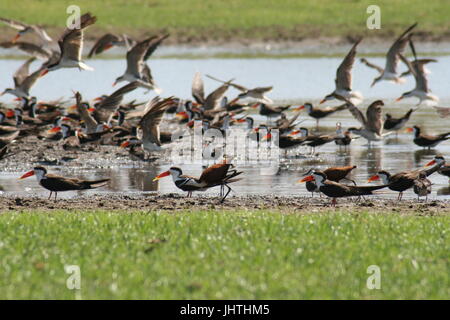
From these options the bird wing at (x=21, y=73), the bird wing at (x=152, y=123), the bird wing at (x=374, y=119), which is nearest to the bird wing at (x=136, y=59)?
the bird wing at (x=152, y=123)

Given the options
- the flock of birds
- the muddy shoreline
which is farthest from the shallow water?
the muddy shoreline

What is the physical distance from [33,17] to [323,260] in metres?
50.9

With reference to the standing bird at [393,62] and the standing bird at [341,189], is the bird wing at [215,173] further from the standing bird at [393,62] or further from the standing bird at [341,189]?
the standing bird at [393,62]

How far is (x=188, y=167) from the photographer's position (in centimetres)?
1939

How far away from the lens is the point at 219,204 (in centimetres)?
1461

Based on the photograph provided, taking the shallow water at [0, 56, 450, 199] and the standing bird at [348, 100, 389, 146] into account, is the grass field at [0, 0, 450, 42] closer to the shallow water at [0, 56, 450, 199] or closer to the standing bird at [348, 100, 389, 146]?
the shallow water at [0, 56, 450, 199]

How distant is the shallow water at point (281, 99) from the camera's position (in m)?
17.3

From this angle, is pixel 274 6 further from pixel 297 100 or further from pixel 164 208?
pixel 164 208

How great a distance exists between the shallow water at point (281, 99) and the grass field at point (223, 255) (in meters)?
4.39

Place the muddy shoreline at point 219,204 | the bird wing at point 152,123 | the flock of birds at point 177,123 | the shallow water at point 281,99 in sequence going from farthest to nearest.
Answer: the bird wing at point 152,123, the shallow water at point 281,99, the flock of birds at point 177,123, the muddy shoreline at point 219,204

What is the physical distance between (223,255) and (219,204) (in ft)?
16.0

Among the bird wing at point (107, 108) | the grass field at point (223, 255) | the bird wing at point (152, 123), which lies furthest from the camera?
the bird wing at point (107, 108)

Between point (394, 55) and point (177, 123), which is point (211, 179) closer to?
point (177, 123)

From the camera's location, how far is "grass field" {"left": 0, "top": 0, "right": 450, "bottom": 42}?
5388 cm
